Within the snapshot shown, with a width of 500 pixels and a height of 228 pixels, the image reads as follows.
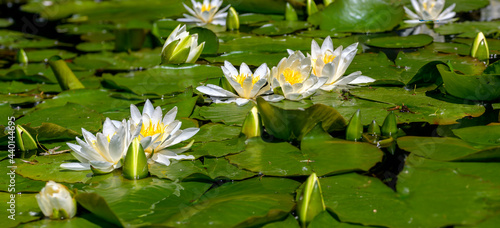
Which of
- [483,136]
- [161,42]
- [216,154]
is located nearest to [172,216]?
[216,154]

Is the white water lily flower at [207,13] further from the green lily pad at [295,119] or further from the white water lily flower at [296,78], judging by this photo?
the green lily pad at [295,119]

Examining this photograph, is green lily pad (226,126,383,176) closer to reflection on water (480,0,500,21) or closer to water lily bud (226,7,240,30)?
water lily bud (226,7,240,30)

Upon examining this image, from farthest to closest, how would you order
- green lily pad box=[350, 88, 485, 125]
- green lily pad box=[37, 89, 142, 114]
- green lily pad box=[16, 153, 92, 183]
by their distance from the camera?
green lily pad box=[37, 89, 142, 114] < green lily pad box=[350, 88, 485, 125] < green lily pad box=[16, 153, 92, 183]

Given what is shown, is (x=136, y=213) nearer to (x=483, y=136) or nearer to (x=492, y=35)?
(x=483, y=136)

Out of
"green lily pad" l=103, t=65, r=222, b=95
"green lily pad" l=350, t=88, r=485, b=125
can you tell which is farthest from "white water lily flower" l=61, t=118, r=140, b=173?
"green lily pad" l=350, t=88, r=485, b=125

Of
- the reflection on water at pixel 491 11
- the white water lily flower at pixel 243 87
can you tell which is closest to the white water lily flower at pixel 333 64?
the white water lily flower at pixel 243 87
